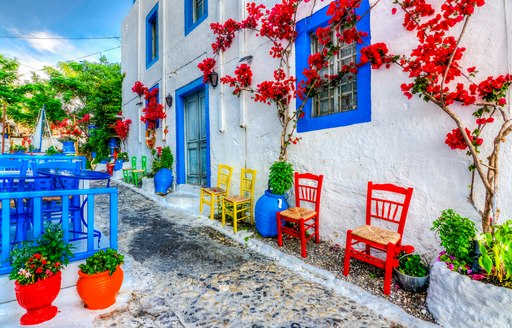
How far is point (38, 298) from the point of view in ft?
5.72

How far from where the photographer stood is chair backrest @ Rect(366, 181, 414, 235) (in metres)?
2.60

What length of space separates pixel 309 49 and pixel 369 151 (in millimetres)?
1903

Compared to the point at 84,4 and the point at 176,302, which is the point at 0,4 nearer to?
the point at 84,4

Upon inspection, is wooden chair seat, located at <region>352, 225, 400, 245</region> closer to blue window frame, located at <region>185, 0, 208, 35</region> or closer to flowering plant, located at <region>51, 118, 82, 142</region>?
blue window frame, located at <region>185, 0, 208, 35</region>

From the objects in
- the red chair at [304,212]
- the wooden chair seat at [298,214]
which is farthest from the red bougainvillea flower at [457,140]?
the wooden chair seat at [298,214]

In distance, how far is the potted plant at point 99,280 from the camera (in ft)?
6.34

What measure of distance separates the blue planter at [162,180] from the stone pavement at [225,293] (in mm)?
3075

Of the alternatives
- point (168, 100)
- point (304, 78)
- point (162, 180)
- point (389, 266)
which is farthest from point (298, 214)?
point (168, 100)

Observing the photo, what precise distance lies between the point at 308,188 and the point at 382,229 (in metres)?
1.30

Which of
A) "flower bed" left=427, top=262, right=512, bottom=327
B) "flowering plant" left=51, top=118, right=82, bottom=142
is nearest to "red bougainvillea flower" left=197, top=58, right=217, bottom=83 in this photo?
"flower bed" left=427, top=262, right=512, bottom=327

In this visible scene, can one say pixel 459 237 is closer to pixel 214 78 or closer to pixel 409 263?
pixel 409 263

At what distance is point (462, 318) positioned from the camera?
5.99 ft

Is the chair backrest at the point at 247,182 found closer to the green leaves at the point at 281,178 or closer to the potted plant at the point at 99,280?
the green leaves at the point at 281,178

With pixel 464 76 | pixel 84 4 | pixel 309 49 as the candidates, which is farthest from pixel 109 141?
pixel 464 76
